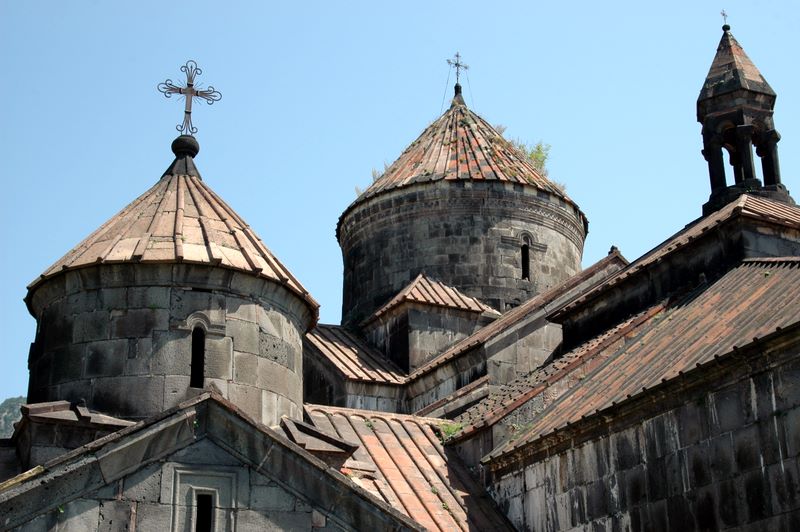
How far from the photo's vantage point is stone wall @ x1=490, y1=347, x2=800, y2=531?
24.9 ft

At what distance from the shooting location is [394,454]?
10.9m

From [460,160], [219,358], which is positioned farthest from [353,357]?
[219,358]

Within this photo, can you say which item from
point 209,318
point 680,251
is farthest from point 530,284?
point 209,318

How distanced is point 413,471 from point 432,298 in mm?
5386

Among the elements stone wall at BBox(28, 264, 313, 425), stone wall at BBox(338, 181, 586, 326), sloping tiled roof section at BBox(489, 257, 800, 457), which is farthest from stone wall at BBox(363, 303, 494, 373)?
stone wall at BBox(28, 264, 313, 425)

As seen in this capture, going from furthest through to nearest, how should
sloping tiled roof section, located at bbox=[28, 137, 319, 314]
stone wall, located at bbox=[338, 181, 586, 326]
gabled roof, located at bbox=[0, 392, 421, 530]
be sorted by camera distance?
stone wall, located at bbox=[338, 181, 586, 326] < sloping tiled roof section, located at bbox=[28, 137, 319, 314] < gabled roof, located at bbox=[0, 392, 421, 530]

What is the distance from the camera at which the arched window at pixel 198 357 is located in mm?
8938

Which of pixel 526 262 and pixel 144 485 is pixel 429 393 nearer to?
pixel 526 262

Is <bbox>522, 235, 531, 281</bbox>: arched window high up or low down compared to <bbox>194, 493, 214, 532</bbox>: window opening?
up

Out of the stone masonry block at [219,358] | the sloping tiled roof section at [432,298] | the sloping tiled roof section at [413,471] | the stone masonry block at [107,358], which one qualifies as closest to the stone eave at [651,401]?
the sloping tiled roof section at [413,471]

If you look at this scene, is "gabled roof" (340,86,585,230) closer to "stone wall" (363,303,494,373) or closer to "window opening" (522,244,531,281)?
"window opening" (522,244,531,281)

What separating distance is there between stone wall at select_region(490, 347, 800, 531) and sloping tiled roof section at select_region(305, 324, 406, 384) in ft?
16.4

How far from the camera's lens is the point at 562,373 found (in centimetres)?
1128

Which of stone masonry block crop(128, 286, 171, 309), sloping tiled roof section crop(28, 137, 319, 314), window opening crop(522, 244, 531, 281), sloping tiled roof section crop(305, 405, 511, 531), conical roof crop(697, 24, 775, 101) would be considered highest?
conical roof crop(697, 24, 775, 101)
